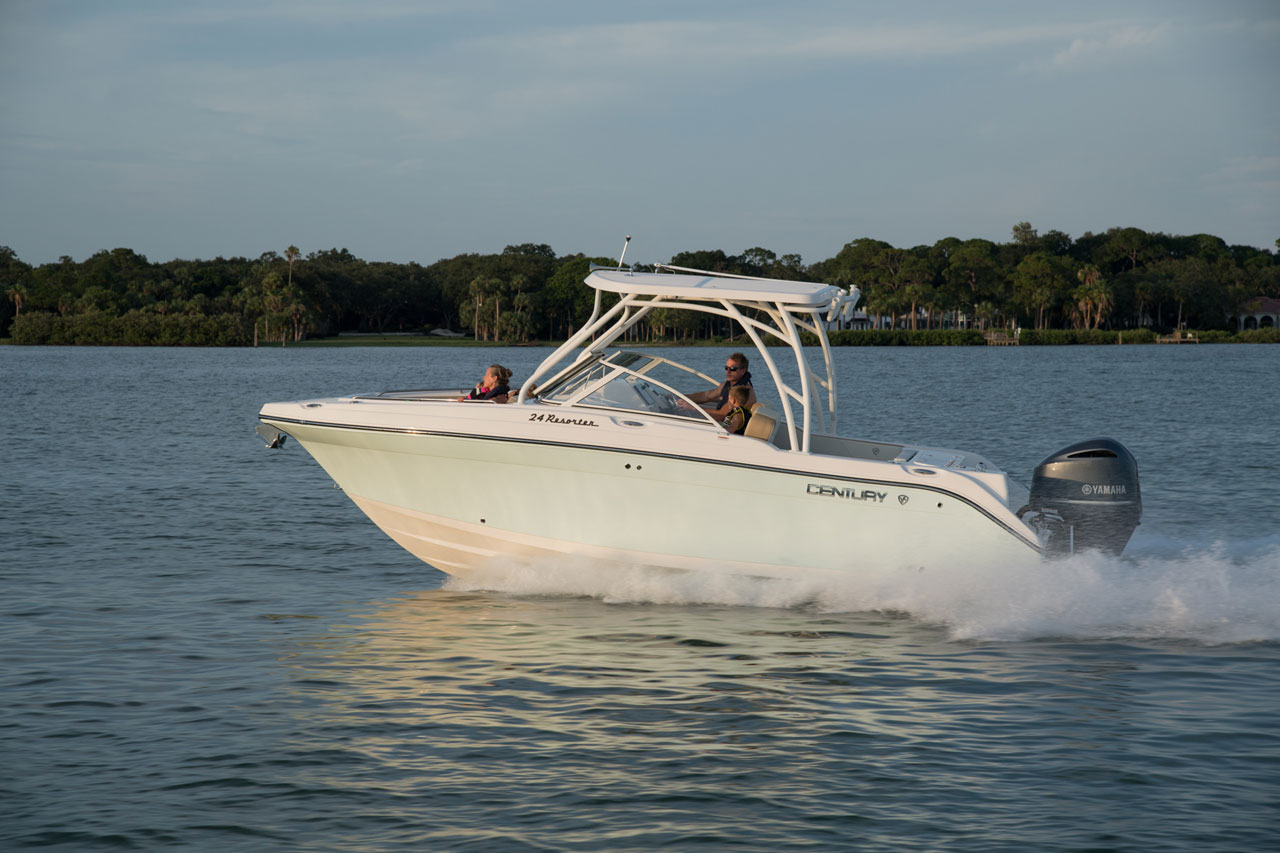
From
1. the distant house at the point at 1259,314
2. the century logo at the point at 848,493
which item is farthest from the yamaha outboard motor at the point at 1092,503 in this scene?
the distant house at the point at 1259,314

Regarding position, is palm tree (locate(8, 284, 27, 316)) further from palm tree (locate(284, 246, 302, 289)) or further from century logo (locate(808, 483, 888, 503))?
century logo (locate(808, 483, 888, 503))

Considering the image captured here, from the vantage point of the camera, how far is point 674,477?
870cm

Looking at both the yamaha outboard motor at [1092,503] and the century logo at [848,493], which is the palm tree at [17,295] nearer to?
the century logo at [848,493]

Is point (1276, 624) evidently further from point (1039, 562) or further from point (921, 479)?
point (921, 479)

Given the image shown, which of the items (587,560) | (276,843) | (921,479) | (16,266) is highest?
(16,266)

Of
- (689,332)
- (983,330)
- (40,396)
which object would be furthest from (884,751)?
(983,330)

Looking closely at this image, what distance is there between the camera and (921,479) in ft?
27.6

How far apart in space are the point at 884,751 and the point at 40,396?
134 feet

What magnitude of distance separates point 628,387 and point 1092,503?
11.7 feet

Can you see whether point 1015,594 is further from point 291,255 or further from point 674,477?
point 291,255

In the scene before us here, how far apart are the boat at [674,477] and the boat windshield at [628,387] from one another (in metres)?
0.01

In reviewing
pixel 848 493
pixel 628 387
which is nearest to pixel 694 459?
pixel 628 387

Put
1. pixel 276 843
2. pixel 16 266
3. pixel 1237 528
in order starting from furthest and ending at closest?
1. pixel 16 266
2. pixel 1237 528
3. pixel 276 843

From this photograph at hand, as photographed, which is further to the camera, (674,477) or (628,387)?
(628,387)
